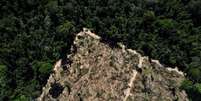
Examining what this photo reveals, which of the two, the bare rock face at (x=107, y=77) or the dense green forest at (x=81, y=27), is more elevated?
the dense green forest at (x=81, y=27)

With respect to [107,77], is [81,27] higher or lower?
higher

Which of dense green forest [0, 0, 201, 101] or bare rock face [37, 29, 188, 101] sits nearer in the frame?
bare rock face [37, 29, 188, 101]

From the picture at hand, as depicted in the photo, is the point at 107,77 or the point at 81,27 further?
the point at 81,27

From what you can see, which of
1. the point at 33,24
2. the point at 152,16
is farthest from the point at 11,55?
the point at 152,16

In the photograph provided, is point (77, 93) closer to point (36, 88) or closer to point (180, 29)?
point (36, 88)
